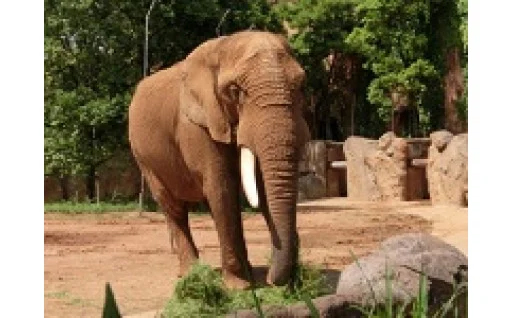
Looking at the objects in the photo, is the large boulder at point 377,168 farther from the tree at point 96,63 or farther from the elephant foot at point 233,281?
the elephant foot at point 233,281

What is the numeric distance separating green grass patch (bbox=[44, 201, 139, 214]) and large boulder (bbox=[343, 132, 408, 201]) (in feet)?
14.2

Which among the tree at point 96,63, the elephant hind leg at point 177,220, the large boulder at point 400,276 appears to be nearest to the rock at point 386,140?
the tree at point 96,63

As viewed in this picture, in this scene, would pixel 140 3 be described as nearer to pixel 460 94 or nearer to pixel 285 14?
pixel 460 94

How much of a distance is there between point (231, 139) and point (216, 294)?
24.0 inches

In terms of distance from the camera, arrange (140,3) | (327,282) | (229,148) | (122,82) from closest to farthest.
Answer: (229,148) < (327,282) < (122,82) < (140,3)

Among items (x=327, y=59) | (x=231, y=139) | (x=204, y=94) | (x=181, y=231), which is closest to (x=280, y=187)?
(x=231, y=139)

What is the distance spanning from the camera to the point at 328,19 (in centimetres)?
1077

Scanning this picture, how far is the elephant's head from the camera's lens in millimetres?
3297

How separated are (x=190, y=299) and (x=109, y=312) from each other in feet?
7.03

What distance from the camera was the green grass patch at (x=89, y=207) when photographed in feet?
17.3

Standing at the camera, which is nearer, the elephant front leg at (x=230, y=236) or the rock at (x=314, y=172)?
the elephant front leg at (x=230, y=236)

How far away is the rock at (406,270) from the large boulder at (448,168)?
5183mm

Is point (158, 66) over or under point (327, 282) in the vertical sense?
over
